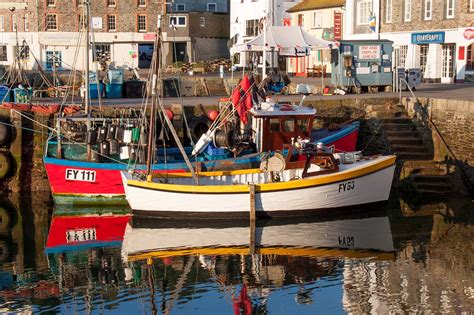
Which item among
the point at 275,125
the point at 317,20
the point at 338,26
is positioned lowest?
the point at 275,125

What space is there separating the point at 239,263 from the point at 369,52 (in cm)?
1531

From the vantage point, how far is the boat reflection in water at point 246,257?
1454 centimetres

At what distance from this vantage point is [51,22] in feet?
187

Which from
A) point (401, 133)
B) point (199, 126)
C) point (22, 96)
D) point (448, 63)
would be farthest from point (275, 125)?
point (448, 63)

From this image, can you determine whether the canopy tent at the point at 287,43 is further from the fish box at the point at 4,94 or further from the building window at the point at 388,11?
the building window at the point at 388,11

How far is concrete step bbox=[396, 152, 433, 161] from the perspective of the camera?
23555mm

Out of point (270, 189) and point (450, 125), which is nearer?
point (270, 189)

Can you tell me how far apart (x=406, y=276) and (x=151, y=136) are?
703cm

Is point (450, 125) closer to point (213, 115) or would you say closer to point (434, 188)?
point (434, 188)

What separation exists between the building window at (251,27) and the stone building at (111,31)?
444 cm

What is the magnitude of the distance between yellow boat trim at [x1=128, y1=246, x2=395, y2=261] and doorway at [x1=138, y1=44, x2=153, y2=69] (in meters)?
42.9

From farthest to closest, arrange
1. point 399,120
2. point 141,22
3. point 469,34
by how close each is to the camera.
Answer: point 141,22 < point 469,34 < point 399,120

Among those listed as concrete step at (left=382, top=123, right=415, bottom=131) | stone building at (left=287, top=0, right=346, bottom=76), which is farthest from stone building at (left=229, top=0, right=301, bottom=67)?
concrete step at (left=382, top=123, right=415, bottom=131)

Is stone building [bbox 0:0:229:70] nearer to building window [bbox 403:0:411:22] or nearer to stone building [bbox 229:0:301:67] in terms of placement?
stone building [bbox 229:0:301:67]
